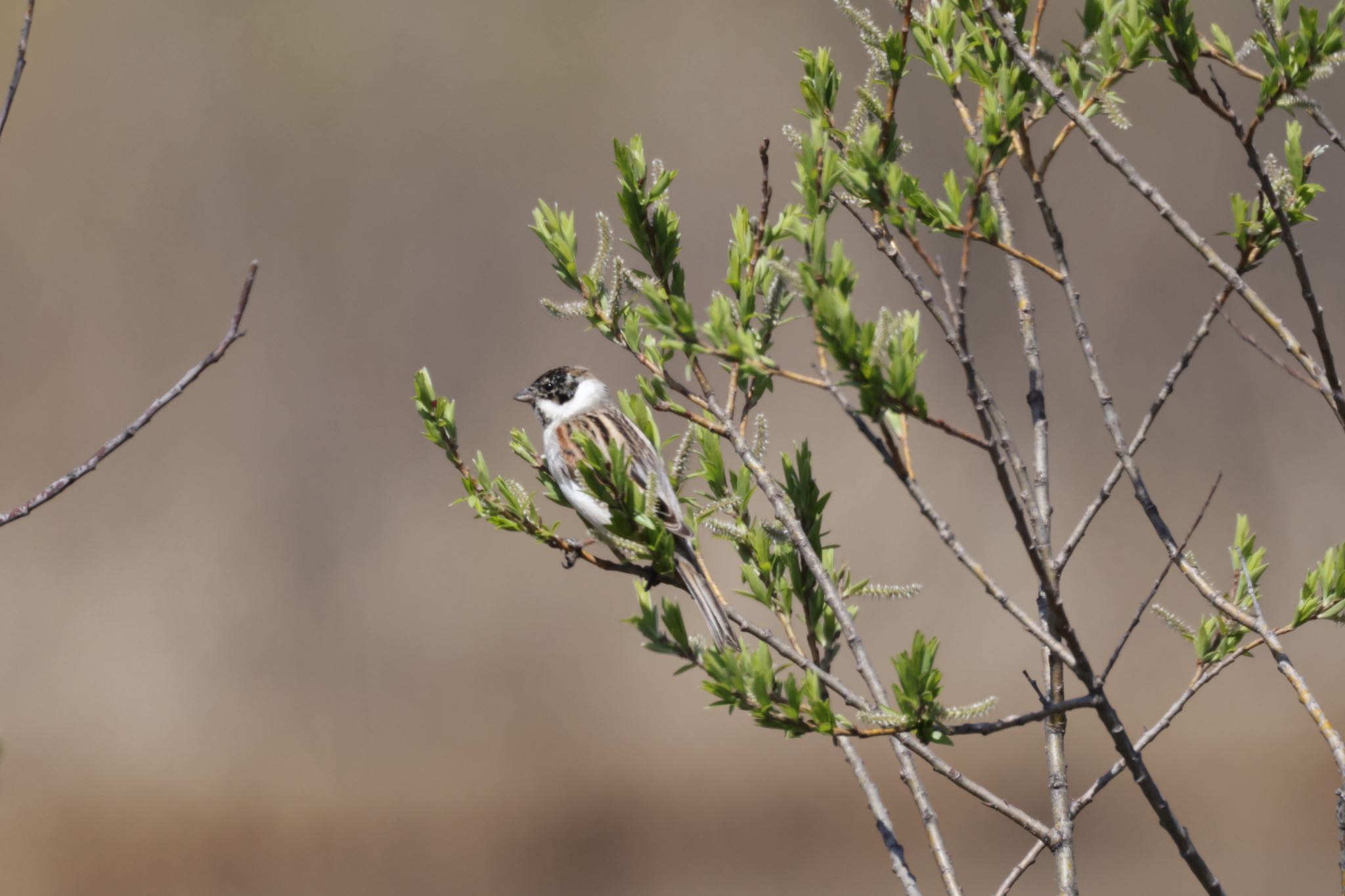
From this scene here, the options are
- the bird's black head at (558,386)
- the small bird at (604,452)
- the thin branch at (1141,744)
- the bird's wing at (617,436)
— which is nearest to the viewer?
the thin branch at (1141,744)

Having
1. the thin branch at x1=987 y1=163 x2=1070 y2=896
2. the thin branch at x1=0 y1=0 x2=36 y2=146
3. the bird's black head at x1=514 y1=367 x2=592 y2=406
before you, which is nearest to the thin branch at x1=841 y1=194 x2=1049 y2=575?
the thin branch at x1=987 y1=163 x2=1070 y2=896

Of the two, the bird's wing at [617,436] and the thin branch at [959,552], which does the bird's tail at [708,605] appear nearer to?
the bird's wing at [617,436]

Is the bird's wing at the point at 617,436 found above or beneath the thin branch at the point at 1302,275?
above

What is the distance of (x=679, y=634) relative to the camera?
4.66 feet

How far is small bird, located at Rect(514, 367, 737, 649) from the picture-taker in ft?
6.31

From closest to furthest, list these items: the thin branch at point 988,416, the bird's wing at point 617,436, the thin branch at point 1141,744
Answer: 1. the thin branch at point 988,416
2. the thin branch at point 1141,744
3. the bird's wing at point 617,436

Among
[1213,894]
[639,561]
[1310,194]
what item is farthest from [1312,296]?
[639,561]

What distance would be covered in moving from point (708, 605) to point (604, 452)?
40cm

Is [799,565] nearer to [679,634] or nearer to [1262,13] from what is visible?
[679,634]

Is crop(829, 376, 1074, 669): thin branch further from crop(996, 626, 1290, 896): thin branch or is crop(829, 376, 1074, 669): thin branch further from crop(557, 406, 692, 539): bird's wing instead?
crop(557, 406, 692, 539): bird's wing

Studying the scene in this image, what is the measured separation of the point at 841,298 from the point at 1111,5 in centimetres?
82

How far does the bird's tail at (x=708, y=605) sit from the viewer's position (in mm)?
1977

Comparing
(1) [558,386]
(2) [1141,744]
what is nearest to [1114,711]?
(2) [1141,744]

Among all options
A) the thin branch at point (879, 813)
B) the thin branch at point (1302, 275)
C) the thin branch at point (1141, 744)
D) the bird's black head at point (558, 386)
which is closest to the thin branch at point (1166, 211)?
the thin branch at point (1302, 275)
